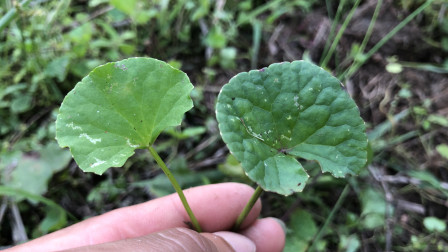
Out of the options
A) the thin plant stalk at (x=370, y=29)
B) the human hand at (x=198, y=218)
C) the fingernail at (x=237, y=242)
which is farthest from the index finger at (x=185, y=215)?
the thin plant stalk at (x=370, y=29)

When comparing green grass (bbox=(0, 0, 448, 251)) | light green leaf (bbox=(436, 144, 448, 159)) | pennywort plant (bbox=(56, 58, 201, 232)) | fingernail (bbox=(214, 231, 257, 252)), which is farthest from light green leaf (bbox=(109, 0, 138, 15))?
light green leaf (bbox=(436, 144, 448, 159))

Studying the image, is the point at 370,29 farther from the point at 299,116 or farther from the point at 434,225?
the point at 299,116

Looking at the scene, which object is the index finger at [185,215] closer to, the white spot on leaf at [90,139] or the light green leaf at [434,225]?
the white spot on leaf at [90,139]

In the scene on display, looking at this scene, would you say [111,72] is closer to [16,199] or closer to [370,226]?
[16,199]

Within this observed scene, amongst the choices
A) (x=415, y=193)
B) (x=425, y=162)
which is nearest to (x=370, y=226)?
(x=415, y=193)

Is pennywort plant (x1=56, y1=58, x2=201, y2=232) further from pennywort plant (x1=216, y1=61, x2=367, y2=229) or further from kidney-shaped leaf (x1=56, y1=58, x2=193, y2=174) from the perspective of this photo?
pennywort plant (x1=216, y1=61, x2=367, y2=229)

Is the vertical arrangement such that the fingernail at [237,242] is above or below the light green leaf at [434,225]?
above
